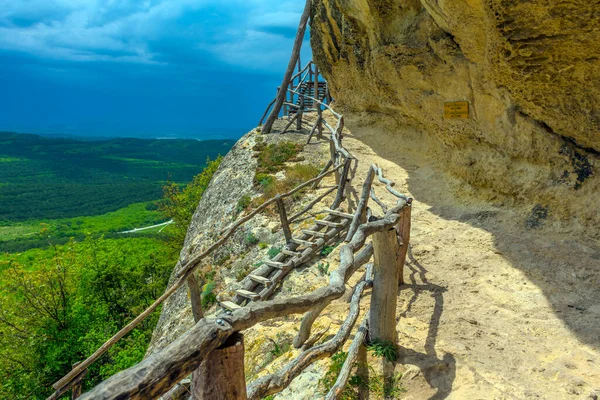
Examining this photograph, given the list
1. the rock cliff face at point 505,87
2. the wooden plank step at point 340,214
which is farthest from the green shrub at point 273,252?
the rock cliff face at point 505,87

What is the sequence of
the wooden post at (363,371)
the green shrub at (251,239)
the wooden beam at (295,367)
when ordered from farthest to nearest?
the green shrub at (251,239) → the wooden post at (363,371) → the wooden beam at (295,367)

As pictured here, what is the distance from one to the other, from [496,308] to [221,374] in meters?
4.41

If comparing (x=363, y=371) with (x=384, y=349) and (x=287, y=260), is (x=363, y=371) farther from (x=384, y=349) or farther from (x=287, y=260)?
(x=287, y=260)

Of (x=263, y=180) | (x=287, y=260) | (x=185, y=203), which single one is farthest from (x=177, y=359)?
(x=185, y=203)

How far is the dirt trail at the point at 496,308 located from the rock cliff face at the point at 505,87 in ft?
2.46

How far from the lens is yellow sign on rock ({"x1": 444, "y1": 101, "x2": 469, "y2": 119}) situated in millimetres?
9750

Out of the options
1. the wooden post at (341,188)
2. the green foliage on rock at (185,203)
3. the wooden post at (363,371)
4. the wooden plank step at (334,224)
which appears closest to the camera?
the wooden post at (363,371)

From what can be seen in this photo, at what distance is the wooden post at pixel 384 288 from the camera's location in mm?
4478

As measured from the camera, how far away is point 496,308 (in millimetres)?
5422

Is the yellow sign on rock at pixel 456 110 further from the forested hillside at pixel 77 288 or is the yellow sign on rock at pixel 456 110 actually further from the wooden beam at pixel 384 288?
the forested hillside at pixel 77 288

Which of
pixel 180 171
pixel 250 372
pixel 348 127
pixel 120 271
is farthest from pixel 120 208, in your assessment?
pixel 250 372

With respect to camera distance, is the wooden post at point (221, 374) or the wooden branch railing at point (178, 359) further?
the wooden post at point (221, 374)

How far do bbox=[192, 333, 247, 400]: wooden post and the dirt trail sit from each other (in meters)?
2.33

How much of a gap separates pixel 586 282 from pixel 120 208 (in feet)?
250
